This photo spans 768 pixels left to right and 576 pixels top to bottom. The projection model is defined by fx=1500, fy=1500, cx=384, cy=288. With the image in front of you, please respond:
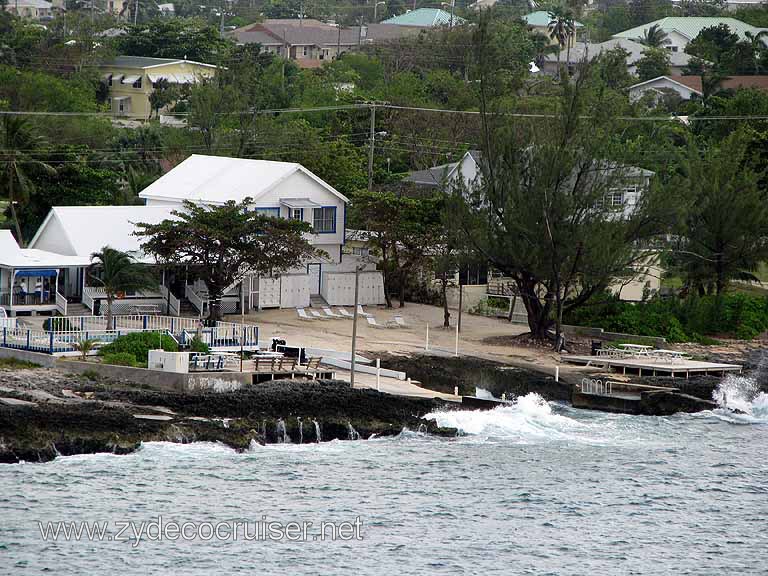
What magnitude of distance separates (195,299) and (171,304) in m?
1.09

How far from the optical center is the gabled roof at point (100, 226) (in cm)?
5381

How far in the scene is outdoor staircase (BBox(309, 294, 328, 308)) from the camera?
2258 inches

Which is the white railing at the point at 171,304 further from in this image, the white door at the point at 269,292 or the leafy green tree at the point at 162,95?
the leafy green tree at the point at 162,95

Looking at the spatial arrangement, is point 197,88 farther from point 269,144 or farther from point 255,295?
point 255,295

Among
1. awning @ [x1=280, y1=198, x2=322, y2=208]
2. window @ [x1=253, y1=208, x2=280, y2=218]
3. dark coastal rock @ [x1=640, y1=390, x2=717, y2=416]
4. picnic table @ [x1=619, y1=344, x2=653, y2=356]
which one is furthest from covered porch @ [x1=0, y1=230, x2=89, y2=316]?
dark coastal rock @ [x1=640, y1=390, x2=717, y2=416]

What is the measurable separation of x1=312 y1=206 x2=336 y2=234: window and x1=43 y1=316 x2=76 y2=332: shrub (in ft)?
44.4

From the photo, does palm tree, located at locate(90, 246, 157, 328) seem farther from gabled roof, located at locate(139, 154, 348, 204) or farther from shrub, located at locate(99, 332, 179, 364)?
gabled roof, located at locate(139, 154, 348, 204)

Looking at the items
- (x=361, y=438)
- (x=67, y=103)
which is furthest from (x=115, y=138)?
(x=361, y=438)

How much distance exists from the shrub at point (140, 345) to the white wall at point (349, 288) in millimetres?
12960

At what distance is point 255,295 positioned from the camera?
5606 centimetres

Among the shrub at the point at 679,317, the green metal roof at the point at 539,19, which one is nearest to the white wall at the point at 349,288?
the shrub at the point at 679,317

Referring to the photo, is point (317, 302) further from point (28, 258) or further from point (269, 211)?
point (28, 258)

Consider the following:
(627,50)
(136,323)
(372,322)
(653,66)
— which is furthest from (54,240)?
(627,50)

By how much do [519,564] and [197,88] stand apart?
183 feet
